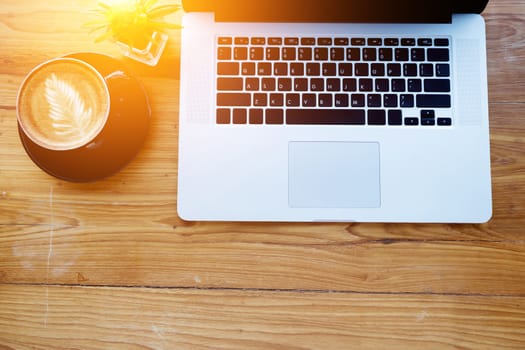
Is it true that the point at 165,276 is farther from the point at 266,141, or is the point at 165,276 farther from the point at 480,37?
the point at 480,37

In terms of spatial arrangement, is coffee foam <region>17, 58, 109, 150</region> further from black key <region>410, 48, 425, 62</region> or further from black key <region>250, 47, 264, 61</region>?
black key <region>410, 48, 425, 62</region>

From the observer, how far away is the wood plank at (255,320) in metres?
0.76

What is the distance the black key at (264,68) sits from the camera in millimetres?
735

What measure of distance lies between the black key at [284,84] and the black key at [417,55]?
21 centimetres

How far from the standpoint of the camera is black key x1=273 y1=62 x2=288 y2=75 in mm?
736

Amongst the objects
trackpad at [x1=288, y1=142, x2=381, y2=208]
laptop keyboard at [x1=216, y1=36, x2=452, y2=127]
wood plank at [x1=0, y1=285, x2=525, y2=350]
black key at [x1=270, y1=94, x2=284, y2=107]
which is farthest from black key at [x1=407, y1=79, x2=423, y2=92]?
wood plank at [x1=0, y1=285, x2=525, y2=350]

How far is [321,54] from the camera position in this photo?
2.43ft

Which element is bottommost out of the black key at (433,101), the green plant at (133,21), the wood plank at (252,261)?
the wood plank at (252,261)

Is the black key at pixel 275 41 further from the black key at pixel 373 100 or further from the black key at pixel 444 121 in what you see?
the black key at pixel 444 121

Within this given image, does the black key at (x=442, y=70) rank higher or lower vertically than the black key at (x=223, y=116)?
higher

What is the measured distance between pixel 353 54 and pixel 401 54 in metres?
0.08

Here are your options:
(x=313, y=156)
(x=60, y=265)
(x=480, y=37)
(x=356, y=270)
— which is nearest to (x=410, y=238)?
(x=356, y=270)

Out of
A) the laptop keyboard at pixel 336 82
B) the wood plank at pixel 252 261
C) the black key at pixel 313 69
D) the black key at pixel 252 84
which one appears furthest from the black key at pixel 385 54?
the wood plank at pixel 252 261

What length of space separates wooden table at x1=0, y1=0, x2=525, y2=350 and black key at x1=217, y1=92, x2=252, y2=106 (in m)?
0.11
